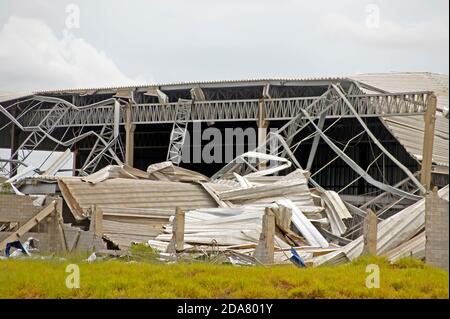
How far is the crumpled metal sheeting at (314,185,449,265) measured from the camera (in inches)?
865

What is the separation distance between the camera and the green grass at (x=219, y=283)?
1491 cm

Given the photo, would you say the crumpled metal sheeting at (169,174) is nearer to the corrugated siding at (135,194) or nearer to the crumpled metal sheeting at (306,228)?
the corrugated siding at (135,194)

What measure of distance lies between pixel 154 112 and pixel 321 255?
2125 cm

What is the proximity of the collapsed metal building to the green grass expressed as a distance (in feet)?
50.1

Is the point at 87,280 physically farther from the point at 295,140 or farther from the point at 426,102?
the point at 295,140

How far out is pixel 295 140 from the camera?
42875 mm

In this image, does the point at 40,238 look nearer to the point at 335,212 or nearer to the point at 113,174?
the point at 113,174

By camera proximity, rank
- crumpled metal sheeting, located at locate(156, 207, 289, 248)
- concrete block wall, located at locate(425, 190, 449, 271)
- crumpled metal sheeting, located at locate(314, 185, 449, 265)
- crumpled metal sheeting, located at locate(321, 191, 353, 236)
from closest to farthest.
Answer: concrete block wall, located at locate(425, 190, 449, 271), crumpled metal sheeting, located at locate(314, 185, 449, 265), crumpled metal sheeting, located at locate(156, 207, 289, 248), crumpled metal sheeting, located at locate(321, 191, 353, 236)

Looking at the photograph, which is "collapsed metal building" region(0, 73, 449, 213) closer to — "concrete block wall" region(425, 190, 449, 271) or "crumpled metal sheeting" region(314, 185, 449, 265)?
"crumpled metal sheeting" region(314, 185, 449, 265)

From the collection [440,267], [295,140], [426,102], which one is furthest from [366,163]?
[440,267]

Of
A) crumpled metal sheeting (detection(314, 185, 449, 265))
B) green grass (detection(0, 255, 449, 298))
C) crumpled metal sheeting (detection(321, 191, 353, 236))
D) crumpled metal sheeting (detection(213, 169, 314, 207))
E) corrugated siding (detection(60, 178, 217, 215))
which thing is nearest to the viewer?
green grass (detection(0, 255, 449, 298))

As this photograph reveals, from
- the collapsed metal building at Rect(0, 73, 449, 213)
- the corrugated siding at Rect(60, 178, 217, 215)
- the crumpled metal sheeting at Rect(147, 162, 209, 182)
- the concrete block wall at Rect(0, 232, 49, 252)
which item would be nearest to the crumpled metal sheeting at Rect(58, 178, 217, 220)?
the corrugated siding at Rect(60, 178, 217, 215)
